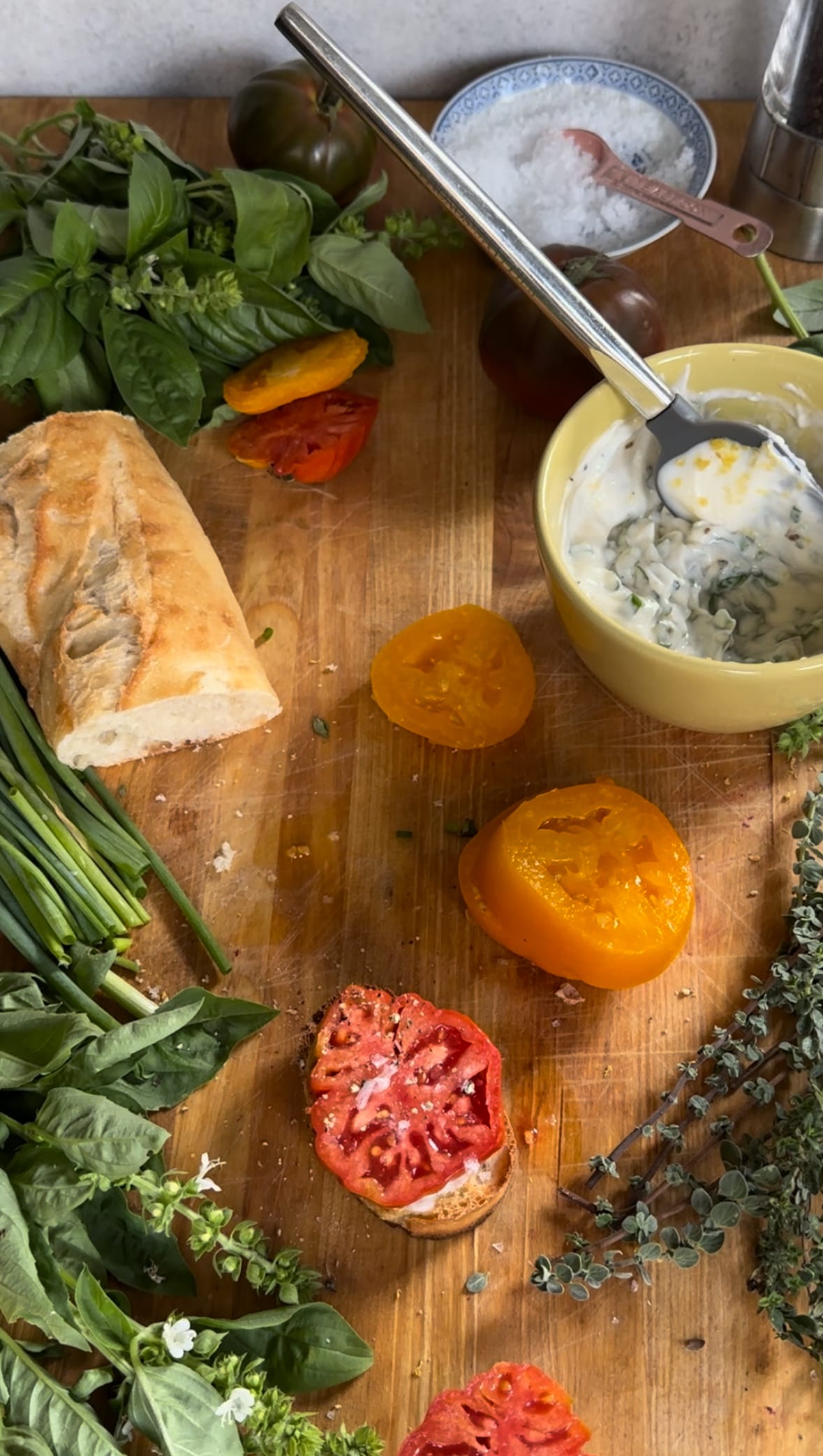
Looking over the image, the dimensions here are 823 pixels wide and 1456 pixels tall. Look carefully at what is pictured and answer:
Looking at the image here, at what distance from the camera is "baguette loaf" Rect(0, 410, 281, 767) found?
64.7 inches

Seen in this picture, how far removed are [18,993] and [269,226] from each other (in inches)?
43.2

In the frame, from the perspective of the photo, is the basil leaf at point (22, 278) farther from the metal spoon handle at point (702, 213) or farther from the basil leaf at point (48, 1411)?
the basil leaf at point (48, 1411)

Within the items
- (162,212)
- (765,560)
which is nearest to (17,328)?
(162,212)

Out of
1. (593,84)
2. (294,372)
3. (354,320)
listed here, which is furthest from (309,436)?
(593,84)

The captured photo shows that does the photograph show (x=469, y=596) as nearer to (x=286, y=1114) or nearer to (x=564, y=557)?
(x=564, y=557)

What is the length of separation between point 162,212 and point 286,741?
752 millimetres

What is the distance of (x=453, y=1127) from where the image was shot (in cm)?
144

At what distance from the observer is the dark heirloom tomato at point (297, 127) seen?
6.49ft

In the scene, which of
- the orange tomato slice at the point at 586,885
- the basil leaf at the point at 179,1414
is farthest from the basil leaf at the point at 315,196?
the basil leaf at the point at 179,1414

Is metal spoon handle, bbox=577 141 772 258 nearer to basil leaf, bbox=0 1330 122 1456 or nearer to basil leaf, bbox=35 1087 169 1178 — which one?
basil leaf, bbox=35 1087 169 1178

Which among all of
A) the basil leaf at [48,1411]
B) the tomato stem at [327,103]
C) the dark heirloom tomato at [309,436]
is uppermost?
the tomato stem at [327,103]

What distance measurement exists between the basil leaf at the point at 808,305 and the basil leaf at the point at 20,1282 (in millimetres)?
1623

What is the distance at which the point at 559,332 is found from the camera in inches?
72.1

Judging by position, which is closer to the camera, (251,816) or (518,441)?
(251,816)
